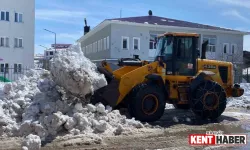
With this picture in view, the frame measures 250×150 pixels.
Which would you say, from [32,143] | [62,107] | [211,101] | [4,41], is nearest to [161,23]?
[4,41]

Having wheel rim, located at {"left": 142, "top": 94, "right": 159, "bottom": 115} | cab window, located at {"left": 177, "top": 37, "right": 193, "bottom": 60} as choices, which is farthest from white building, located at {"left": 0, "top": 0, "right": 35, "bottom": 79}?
wheel rim, located at {"left": 142, "top": 94, "right": 159, "bottom": 115}

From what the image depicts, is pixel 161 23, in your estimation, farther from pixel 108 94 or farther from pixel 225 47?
pixel 108 94

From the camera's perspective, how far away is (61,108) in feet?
31.6

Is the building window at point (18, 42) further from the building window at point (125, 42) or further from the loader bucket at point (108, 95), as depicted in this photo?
the loader bucket at point (108, 95)

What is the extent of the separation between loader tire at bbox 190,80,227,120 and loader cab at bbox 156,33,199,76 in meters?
0.70

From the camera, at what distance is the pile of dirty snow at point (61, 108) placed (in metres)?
8.88

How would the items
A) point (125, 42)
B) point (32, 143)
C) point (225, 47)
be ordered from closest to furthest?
1. point (32, 143)
2. point (125, 42)
3. point (225, 47)

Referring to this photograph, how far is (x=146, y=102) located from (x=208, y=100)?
2267 mm

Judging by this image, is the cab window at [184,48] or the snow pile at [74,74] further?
the cab window at [184,48]

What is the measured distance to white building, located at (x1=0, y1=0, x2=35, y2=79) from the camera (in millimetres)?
34562

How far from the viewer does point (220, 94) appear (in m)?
12.1

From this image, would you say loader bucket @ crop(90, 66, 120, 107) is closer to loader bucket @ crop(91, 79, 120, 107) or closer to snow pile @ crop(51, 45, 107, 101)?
loader bucket @ crop(91, 79, 120, 107)

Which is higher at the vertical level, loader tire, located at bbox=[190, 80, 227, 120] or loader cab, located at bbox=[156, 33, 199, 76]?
loader cab, located at bbox=[156, 33, 199, 76]

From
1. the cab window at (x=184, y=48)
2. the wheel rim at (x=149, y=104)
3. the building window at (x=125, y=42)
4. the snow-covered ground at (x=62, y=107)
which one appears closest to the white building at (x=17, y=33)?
the building window at (x=125, y=42)
